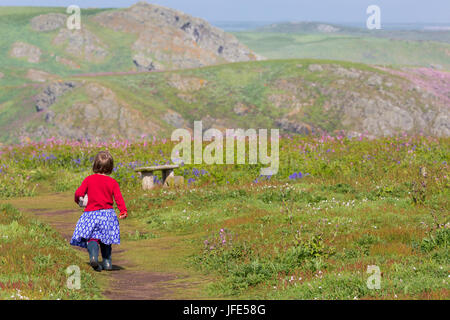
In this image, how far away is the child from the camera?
33.6ft

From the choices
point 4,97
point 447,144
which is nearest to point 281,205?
point 447,144

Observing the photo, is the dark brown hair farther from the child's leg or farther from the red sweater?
the child's leg

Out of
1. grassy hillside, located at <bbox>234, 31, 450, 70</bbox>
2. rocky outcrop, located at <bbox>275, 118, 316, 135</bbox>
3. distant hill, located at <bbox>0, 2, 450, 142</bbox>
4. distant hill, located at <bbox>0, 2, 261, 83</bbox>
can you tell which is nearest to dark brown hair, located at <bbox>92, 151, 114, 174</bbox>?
distant hill, located at <bbox>0, 2, 450, 142</bbox>

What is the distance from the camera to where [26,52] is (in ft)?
286

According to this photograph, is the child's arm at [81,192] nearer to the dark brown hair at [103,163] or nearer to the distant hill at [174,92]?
the dark brown hair at [103,163]

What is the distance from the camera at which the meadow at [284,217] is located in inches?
338

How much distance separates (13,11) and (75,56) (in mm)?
33198

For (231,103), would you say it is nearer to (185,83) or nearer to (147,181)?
(185,83)

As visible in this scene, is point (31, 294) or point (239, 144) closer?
point (31, 294)

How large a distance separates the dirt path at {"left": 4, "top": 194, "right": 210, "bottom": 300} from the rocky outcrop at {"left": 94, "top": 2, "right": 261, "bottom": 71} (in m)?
73.5

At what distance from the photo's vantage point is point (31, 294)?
24.0 feet
